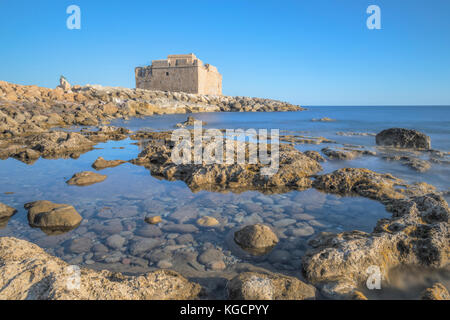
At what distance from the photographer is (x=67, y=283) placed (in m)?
1.68

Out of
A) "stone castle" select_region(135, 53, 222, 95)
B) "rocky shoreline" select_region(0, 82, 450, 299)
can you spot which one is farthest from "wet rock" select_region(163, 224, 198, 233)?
"stone castle" select_region(135, 53, 222, 95)

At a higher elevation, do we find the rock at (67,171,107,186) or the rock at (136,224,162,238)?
the rock at (67,171,107,186)

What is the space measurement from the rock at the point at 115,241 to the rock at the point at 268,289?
1.61m

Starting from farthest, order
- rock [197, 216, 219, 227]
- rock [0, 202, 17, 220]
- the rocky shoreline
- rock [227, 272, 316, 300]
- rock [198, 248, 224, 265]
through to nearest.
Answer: rock [0, 202, 17, 220] < rock [197, 216, 219, 227] < rock [198, 248, 224, 265] < rock [227, 272, 316, 300] < the rocky shoreline

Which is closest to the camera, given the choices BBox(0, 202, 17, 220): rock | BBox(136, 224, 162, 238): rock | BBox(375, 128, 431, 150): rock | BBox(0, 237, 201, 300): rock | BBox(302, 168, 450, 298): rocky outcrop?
BBox(0, 237, 201, 300): rock

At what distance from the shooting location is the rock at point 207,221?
3590 millimetres

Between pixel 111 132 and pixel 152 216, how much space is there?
1189 cm

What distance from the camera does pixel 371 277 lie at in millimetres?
2305

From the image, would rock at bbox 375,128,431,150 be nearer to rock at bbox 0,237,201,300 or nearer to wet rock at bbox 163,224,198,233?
wet rock at bbox 163,224,198,233

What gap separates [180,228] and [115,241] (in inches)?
32.5

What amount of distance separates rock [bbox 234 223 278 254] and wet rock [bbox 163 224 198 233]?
65 centimetres

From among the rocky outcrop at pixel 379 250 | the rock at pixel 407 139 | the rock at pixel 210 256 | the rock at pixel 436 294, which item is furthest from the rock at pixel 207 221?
the rock at pixel 407 139

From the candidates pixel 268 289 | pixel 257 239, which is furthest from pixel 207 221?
pixel 268 289

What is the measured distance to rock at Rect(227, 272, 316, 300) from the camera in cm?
194
